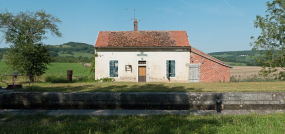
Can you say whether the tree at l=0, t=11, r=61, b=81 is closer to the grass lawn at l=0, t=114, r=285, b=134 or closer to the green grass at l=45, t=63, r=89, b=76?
the green grass at l=45, t=63, r=89, b=76

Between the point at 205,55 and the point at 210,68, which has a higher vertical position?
the point at 205,55

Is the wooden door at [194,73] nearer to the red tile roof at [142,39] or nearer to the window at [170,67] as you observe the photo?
the window at [170,67]

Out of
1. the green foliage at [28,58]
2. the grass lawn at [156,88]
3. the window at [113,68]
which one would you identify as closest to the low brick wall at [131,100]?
the grass lawn at [156,88]

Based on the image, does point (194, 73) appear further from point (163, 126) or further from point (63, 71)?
point (63, 71)

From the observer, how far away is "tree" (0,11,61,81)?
17.5 meters

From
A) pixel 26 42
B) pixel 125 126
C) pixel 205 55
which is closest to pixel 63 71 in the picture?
pixel 26 42

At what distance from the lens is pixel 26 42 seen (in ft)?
59.2

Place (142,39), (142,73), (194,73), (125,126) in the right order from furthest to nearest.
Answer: (142,39) → (142,73) → (194,73) → (125,126)

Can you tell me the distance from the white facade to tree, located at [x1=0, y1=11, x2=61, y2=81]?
4208 mm

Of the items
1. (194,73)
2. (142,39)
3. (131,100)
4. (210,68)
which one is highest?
(142,39)

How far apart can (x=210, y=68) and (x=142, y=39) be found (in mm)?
6068

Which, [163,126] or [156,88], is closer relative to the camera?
[163,126]

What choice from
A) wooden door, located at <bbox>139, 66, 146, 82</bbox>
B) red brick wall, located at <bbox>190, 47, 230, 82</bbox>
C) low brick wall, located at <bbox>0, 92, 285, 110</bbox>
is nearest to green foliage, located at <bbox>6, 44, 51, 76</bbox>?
wooden door, located at <bbox>139, 66, 146, 82</bbox>

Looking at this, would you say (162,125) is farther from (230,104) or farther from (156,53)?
(156,53)
